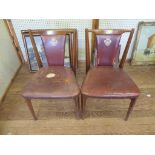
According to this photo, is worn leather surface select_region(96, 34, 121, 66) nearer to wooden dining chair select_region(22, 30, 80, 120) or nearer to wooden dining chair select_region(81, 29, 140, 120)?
wooden dining chair select_region(81, 29, 140, 120)

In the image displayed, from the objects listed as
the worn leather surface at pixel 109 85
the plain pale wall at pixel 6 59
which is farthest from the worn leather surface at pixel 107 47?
the plain pale wall at pixel 6 59

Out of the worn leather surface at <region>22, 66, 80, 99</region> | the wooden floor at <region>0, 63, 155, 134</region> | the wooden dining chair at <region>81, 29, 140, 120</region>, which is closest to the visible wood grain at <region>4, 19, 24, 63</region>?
the wooden floor at <region>0, 63, 155, 134</region>

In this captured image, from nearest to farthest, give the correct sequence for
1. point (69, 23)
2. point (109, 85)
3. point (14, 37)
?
1. point (109, 85)
2. point (69, 23)
3. point (14, 37)

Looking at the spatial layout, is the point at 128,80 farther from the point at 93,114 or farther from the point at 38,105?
the point at 38,105

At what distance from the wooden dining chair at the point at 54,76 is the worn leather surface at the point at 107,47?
0.23m

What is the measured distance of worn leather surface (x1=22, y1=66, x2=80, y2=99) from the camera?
121cm

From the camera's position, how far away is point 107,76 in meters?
1.34

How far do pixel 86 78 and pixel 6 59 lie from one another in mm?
1080

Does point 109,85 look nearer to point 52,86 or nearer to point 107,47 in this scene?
point 107,47

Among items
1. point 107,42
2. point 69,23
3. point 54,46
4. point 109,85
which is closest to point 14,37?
point 69,23

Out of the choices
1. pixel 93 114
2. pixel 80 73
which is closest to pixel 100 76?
pixel 93 114

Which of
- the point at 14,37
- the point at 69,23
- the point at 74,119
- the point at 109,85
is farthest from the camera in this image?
the point at 14,37

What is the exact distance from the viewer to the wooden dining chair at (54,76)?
3.98ft

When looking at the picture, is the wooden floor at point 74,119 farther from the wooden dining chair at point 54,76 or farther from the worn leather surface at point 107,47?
the worn leather surface at point 107,47
